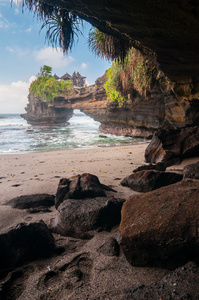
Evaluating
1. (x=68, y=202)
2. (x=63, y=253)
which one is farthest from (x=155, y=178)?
(x=63, y=253)

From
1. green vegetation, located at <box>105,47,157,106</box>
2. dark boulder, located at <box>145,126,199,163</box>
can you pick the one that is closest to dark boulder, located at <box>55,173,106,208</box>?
dark boulder, located at <box>145,126,199,163</box>

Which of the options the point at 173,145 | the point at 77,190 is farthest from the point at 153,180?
the point at 173,145

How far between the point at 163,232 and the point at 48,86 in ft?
126

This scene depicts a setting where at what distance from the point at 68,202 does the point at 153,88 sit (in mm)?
9855

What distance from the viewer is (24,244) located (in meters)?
1.76

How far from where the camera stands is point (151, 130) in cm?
1486

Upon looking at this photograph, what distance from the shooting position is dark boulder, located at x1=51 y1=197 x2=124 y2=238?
7.00 ft

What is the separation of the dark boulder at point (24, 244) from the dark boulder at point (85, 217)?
A: 12.5 inches

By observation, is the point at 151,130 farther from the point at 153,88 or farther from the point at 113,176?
the point at 113,176

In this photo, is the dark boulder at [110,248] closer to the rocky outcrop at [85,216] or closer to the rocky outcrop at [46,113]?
the rocky outcrop at [85,216]

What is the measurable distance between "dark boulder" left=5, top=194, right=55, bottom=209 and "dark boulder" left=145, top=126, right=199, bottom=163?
353cm

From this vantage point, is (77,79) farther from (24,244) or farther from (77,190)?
(24,244)

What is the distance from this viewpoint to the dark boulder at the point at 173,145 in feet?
16.8

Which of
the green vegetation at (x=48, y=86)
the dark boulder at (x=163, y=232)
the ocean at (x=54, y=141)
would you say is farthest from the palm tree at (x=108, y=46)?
the green vegetation at (x=48, y=86)
